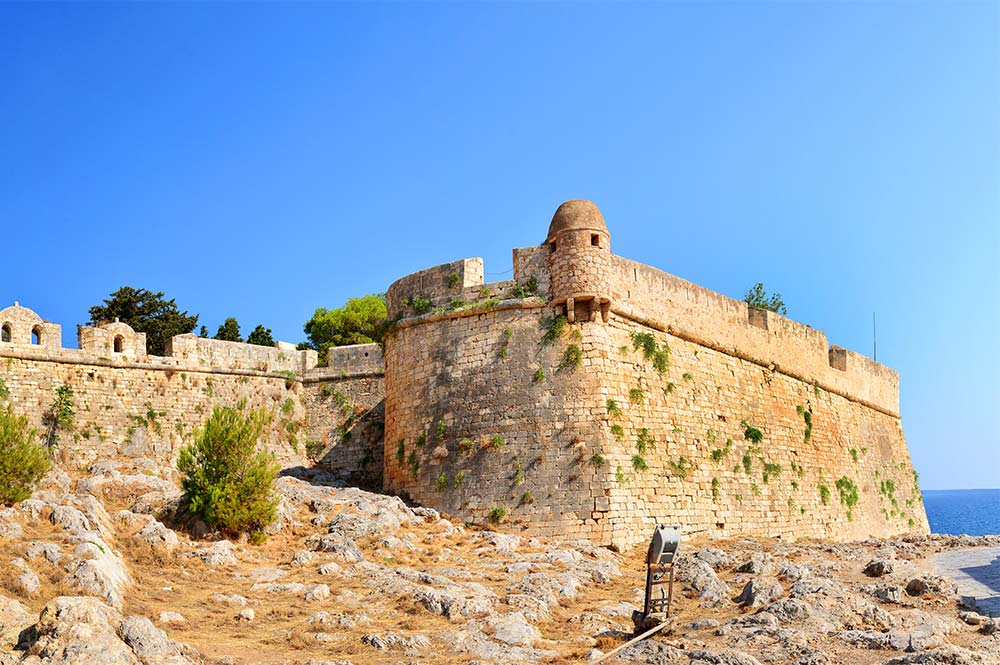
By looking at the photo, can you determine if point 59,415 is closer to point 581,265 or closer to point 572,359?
point 572,359

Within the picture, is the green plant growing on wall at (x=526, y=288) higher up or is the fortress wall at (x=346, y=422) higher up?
the green plant growing on wall at (x=526, y=288)

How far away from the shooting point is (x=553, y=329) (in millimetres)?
17141

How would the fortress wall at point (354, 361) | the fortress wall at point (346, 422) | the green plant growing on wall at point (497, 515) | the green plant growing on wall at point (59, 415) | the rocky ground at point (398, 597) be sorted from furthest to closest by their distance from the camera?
1. the fortress wall at point (354, 361)
2. the fortress wall at point (346, 422)
3. the green plant growing on wall at point (59, 415)
4. the green plant growing on wall at point (497, 515)
5. the rocky ground at point (398, 597)

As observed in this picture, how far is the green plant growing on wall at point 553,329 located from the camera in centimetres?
1709

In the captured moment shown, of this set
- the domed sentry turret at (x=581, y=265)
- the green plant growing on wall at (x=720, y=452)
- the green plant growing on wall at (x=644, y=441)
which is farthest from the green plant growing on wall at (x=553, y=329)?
the green plant growing on wall at (x=720, y=452)

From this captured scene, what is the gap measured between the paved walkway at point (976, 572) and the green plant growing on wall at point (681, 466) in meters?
4.45

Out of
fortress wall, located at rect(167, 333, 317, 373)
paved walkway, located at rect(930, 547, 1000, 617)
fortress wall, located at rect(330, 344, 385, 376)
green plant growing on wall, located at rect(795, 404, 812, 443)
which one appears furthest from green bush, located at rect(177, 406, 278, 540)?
green plant growing on wall, located at rect(795, 404, 812, 443)

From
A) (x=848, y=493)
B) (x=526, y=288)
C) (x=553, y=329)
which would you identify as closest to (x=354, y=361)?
(x=526, y=288)

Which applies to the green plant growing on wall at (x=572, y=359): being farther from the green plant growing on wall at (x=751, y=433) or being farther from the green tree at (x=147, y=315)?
the green tree at (x=147, y=315)

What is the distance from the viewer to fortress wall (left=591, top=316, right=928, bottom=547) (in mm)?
16812

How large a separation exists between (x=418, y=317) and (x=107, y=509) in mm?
7029

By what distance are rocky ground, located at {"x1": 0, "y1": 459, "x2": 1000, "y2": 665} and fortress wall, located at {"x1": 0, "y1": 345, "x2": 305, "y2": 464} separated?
6.43 meters

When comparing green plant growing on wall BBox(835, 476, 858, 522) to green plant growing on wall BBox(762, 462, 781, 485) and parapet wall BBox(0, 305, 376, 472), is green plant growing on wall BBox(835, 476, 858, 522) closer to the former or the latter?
green plant growing on wall BBox(762, 462, 781, 485)

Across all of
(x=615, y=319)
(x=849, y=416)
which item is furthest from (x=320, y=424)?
(x=849, y=416)
